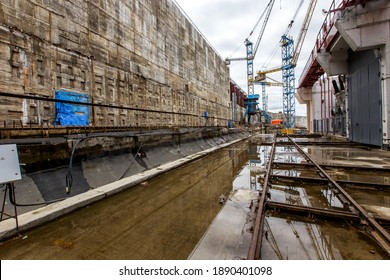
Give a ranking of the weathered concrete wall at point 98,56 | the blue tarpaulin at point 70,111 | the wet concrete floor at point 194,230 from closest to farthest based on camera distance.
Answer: the wet concrete floor at point 194,230 → the weathered concrete wall at point 98,56 → the blue tarpaulin at point 70,111

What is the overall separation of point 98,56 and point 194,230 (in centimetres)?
958

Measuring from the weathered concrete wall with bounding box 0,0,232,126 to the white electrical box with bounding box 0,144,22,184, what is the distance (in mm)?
4506

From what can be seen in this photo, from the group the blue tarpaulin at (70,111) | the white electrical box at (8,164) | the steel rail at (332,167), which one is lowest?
the steel rail at (332,167)

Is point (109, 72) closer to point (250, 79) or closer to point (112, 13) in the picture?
point (112, 13)

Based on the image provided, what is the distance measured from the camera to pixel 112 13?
998cm

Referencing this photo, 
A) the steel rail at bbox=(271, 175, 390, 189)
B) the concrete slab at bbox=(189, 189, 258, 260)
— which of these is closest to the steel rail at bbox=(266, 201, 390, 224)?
the concrete slab at bbox=(189, 189, 258, 260)

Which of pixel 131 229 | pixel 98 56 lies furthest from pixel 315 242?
pixel 98 56

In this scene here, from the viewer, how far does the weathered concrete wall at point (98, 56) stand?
6082 millimetres

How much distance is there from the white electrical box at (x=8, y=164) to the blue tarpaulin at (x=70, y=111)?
5.22 meters

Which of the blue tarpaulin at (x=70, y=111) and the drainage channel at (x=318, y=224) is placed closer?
the drainage channel at (x=318, y=224)

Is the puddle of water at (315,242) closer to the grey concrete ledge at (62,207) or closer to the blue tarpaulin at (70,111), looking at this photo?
the grey concrete ledge at (62,207)

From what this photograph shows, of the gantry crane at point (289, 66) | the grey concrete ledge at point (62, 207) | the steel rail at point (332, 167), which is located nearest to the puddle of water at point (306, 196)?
the steel rail at point (332, 167)

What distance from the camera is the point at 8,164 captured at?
259 centimetres

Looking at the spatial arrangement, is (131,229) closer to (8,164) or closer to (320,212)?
(8,164)
